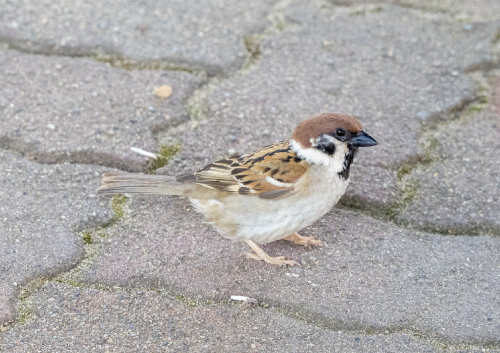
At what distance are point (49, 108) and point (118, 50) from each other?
67cm

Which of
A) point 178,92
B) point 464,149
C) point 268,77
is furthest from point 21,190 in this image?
point 464,149

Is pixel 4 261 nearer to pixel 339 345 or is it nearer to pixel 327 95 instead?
pixel 339 345

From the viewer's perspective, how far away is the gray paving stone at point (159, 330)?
2172mm

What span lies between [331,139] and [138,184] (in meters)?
0.93

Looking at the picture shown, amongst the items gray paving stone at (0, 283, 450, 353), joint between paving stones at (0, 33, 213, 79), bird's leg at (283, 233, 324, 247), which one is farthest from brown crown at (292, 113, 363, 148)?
joint between paving stones at (0, 33, 213, 79)

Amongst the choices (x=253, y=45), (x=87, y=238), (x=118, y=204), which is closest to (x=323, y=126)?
(x=118, y=204)

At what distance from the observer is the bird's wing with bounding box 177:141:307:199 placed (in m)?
2.67

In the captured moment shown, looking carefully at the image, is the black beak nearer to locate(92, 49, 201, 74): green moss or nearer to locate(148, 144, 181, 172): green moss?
locate(148, 144, 181, 172): green moss

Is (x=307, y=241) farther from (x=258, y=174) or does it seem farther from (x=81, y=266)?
(x=81, y=266)

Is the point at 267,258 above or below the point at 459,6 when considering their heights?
below

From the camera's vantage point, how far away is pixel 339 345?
2188 mm

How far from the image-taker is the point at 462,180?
10.2ft

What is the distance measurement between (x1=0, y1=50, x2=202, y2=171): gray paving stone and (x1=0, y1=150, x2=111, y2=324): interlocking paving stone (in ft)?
0.44

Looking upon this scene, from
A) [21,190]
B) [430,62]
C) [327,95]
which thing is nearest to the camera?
[21,190]
